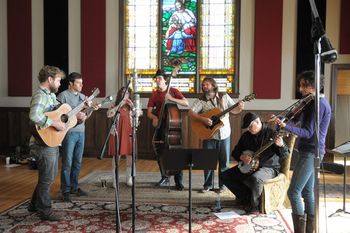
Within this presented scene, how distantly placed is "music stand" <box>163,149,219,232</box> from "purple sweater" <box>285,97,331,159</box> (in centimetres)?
68

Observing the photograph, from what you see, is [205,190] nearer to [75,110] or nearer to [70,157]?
[70,157]

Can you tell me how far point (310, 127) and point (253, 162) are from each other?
1260 millimetres

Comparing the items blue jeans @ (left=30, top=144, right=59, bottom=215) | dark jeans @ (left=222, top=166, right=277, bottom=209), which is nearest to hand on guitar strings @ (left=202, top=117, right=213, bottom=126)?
dark jeans @ (left=222, top=166, right=277, bottom=209)

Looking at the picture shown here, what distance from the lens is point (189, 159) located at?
310cm

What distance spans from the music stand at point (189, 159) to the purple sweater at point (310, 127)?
685 millimetres

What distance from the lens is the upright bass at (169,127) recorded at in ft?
15.2

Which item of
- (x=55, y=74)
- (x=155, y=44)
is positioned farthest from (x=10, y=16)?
(x=55, y=74)

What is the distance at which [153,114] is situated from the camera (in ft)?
16.9

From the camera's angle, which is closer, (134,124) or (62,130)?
(134,124)

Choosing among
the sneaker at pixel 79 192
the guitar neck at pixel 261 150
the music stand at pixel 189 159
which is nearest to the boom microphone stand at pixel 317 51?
the music stand at pixel 189 159

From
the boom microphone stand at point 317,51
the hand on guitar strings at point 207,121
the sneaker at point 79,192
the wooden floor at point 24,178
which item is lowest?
the wooden floor at point 24,178

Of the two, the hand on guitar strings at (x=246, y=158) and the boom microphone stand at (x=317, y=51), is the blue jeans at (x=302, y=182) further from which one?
the hand on guitar strings at (x=246, y=158)

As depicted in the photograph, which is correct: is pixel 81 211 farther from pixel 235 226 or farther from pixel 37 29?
pixel 37 29

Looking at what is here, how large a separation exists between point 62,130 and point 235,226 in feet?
6.58
